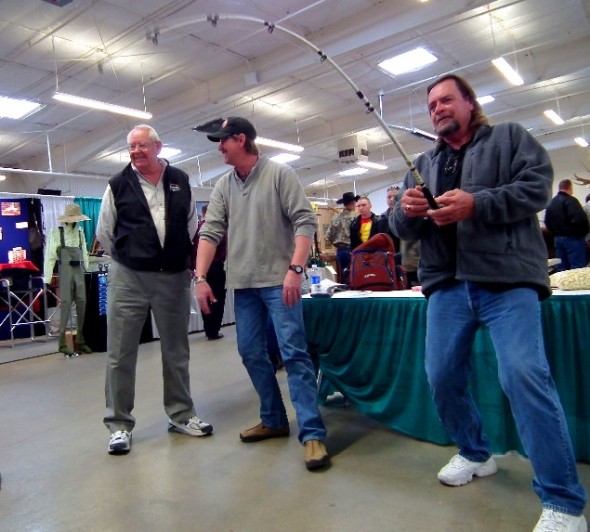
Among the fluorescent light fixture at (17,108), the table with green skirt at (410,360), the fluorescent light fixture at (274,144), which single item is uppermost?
the fluorescent light fixture at (17,108)

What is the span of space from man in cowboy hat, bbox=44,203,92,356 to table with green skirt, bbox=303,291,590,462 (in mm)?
3813

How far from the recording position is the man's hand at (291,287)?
1908 mm

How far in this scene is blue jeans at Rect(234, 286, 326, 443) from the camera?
199 cm

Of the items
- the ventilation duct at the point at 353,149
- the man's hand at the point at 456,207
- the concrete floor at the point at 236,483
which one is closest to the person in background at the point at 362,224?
the concrete floor at the point at 236,483

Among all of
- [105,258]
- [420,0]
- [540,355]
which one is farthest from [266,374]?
[420,0]

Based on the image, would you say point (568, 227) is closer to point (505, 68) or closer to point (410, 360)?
point (505, 68)

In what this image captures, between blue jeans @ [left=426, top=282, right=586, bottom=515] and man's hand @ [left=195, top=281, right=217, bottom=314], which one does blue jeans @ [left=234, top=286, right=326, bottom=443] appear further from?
blue jeans @ [left=426, top=282, right=586, bottom=515]

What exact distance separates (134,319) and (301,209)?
3.21ft

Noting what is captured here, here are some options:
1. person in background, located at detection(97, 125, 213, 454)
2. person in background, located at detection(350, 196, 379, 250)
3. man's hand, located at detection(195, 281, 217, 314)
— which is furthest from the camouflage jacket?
man's hand, located at detection(195, 281, 217, 314)

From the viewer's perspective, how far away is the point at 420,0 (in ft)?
19.2

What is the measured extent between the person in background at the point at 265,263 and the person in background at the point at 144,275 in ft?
0.79

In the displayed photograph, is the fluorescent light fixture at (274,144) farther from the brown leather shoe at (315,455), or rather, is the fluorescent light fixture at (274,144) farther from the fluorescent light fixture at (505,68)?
the brown leather shoe at (315,455)

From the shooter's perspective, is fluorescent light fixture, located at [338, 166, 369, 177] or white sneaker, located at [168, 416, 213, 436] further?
fluorescent light fixture, located at [338, 166, 369, 177]

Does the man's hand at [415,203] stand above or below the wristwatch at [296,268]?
above
